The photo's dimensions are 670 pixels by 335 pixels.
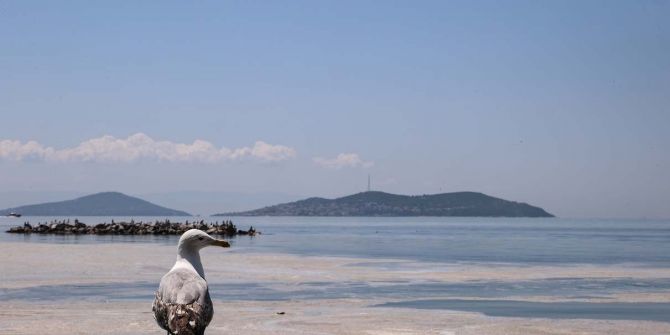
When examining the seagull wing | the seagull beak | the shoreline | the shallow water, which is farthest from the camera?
the shallow water

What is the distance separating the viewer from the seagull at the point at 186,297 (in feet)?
33.7

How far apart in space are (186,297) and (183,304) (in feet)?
0.40

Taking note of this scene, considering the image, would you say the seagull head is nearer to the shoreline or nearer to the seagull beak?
the seagull beak

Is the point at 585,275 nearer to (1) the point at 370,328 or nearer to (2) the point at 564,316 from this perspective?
(2) the point at 564,316

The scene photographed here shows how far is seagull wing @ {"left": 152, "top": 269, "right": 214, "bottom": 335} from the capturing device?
33.6 feet

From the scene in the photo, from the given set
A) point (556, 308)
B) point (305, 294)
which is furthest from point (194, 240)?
point (305, 294)

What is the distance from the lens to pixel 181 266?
37.0ft

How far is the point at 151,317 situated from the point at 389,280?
1259 cm

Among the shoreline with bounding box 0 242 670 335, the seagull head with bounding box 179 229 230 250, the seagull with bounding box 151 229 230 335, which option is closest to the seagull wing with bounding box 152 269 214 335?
the seagull with bounding box 151 229 230 335

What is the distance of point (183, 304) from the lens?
10.4 m

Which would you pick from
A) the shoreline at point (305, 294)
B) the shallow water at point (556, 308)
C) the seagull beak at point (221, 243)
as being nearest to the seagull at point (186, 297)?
the seagull beak at point (221, 243)

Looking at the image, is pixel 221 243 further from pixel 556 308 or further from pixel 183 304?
pixel 556 308

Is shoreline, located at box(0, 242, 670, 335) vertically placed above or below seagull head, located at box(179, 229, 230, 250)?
below

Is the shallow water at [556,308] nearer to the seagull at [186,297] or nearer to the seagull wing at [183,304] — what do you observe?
the seagull at [186,297]
